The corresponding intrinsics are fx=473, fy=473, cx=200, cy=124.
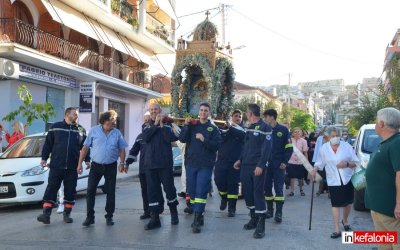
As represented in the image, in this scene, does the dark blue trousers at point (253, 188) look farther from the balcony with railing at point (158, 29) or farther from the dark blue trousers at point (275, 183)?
the balcony with railing at point (158, 29)

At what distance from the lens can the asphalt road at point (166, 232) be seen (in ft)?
21.4

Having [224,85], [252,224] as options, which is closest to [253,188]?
[252,224]

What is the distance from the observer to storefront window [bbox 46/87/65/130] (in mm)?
20125

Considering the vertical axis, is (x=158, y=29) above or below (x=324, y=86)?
below

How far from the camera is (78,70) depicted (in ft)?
66.9

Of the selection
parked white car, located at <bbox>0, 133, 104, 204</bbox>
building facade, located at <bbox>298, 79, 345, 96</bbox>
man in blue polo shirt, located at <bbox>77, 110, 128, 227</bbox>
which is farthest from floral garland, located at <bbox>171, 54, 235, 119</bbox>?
building facade, located at <bbox>298, 79, 345, 96</bbox>

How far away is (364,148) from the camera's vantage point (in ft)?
34.0

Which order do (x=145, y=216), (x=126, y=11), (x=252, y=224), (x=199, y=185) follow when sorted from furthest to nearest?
(x=126, y=11) < (x=145, y=216) < (x=252, y=224) < (x=199, y=185)

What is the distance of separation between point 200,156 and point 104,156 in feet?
5.31

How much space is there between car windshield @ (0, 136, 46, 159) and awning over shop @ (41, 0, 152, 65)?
8403 mm

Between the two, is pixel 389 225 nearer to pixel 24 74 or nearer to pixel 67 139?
pixel 67 139

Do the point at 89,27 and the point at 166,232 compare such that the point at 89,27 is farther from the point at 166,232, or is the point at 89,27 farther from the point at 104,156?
the point at 166,232

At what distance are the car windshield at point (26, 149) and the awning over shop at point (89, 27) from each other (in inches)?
331

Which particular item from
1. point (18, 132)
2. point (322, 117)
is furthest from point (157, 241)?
point (322, 117)
